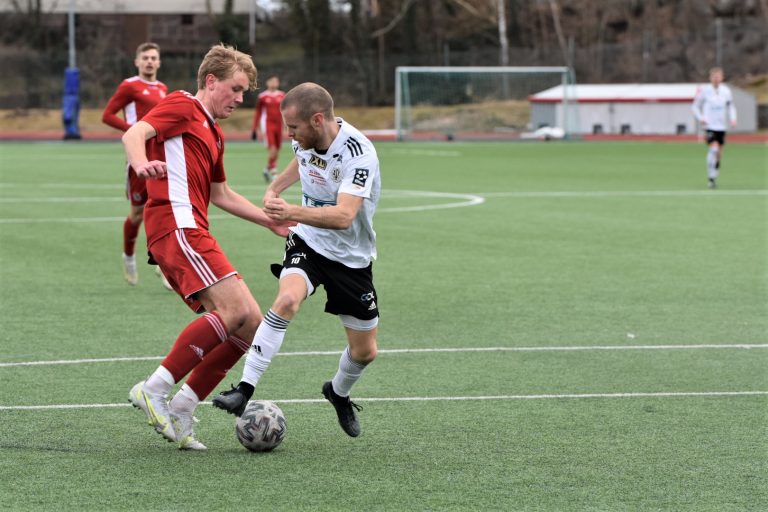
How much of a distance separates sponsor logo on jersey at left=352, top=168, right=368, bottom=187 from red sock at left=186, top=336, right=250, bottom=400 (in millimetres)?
994

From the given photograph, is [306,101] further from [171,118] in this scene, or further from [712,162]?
[712,162]

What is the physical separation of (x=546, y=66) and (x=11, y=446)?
57.5 metres

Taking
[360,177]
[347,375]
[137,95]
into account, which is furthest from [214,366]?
[137,95]

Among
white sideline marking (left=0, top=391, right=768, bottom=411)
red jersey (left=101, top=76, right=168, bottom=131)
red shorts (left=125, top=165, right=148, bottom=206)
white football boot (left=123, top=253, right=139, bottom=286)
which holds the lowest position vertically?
white sideline marking (left=0, top=391, right=768, bottom=411)

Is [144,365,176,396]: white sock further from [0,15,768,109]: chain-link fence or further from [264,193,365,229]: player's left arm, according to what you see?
[0,15,768,109]: chain-link fence

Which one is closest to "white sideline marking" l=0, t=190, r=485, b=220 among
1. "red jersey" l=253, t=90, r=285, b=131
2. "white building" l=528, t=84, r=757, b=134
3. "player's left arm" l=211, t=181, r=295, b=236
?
"red jersey" l=253, t=90, r=285, b=131

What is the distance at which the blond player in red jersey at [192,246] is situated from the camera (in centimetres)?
643

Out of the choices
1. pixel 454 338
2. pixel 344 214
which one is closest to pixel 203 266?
pixel 344 214

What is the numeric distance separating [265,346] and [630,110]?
50.1 metres

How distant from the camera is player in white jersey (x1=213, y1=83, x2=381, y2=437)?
6.38 metres

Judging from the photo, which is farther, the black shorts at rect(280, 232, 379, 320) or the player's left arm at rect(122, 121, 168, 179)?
the black shorts at rect(280, 232, 379, 320)

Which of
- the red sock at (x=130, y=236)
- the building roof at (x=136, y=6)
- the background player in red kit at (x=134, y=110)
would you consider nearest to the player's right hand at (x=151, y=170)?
the background player in red kit at (x=134, y=110)

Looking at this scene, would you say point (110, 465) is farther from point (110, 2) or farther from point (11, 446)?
point (110, 2)

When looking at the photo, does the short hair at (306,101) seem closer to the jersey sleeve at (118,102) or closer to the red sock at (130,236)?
the red sock at (130,236)
